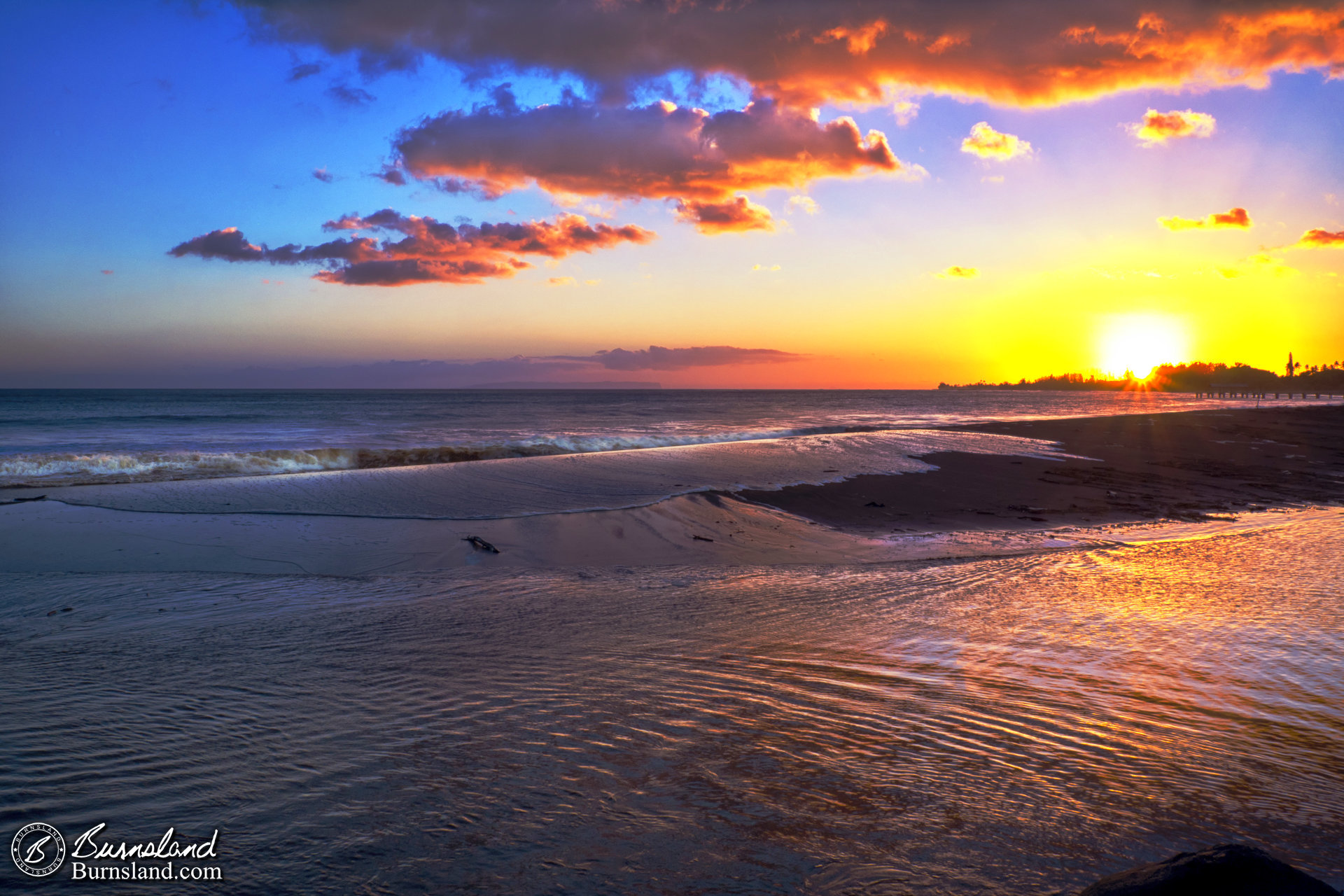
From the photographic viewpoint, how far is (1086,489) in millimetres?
15648

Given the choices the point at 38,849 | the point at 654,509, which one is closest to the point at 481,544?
the point at 654,509

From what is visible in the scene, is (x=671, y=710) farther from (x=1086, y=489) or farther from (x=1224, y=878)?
(x=1086, y=489)

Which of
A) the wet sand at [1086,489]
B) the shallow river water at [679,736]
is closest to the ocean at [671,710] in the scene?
the shallow river water at [679,736]

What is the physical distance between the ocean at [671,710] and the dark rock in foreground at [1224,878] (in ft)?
1.97

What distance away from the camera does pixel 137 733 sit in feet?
12.5

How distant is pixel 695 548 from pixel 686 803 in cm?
658

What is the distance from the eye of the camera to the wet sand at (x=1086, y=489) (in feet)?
40.9

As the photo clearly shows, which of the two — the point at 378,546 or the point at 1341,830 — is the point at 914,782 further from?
the point at 378,546

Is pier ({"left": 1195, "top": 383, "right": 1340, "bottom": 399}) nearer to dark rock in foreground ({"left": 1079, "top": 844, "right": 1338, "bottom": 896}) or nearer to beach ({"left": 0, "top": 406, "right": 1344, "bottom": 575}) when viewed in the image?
beach ({"left": 0, "top": 406, "right": 1344, "bottom": 575})

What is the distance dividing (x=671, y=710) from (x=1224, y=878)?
2718 mm

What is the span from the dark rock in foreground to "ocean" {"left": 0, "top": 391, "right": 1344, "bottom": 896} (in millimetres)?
601

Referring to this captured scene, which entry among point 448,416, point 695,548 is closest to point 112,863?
point 695,548

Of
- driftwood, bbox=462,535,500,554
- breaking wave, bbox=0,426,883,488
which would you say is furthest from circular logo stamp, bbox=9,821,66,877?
breaking wave, bbox=0,426,883,488

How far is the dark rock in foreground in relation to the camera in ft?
6.70
